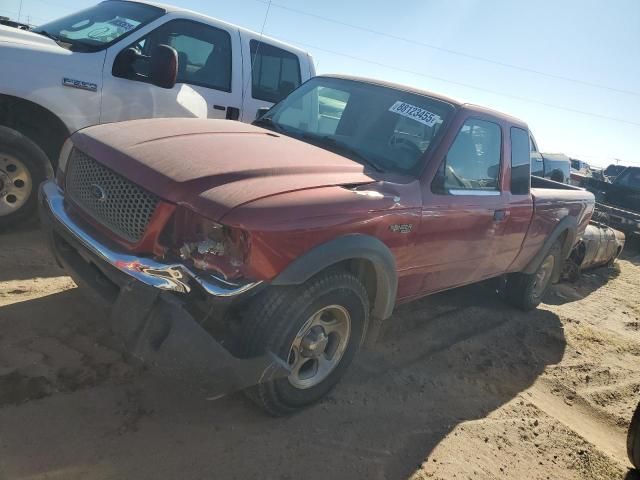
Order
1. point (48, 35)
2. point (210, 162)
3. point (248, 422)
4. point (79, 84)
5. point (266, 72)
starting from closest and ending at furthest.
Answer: point (210, 162) → point (248, 422) → point (79, 84) → point (48, 35) → point (266, 72)

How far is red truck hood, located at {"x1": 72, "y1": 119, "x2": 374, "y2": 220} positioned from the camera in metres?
2.59

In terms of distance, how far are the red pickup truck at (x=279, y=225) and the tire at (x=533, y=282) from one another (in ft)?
5.10

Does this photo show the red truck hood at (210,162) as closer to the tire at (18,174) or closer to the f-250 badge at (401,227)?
the f-250 badge at (401,227)

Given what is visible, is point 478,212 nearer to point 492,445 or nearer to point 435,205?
point 435,205

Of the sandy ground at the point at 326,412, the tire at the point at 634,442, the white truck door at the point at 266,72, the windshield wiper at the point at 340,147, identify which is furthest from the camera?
the white truck door at the point at 266,72

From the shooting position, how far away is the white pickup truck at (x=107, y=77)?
4453mm

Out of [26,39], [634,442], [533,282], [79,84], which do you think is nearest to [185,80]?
[79,84]

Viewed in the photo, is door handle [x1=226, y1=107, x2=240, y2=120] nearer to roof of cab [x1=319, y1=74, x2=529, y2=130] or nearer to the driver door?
roof of cab [x1=319, y1=74, x2=529, y2=130]

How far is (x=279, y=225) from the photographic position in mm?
2527

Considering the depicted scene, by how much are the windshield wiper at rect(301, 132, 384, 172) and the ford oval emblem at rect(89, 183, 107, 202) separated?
1518 mm

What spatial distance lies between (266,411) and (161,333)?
833 mm

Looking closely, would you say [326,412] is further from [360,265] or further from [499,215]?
[499,215]

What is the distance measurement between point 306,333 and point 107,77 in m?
3.35

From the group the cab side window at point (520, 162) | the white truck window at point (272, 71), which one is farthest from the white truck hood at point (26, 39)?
the cab side window at point (520, 162)
